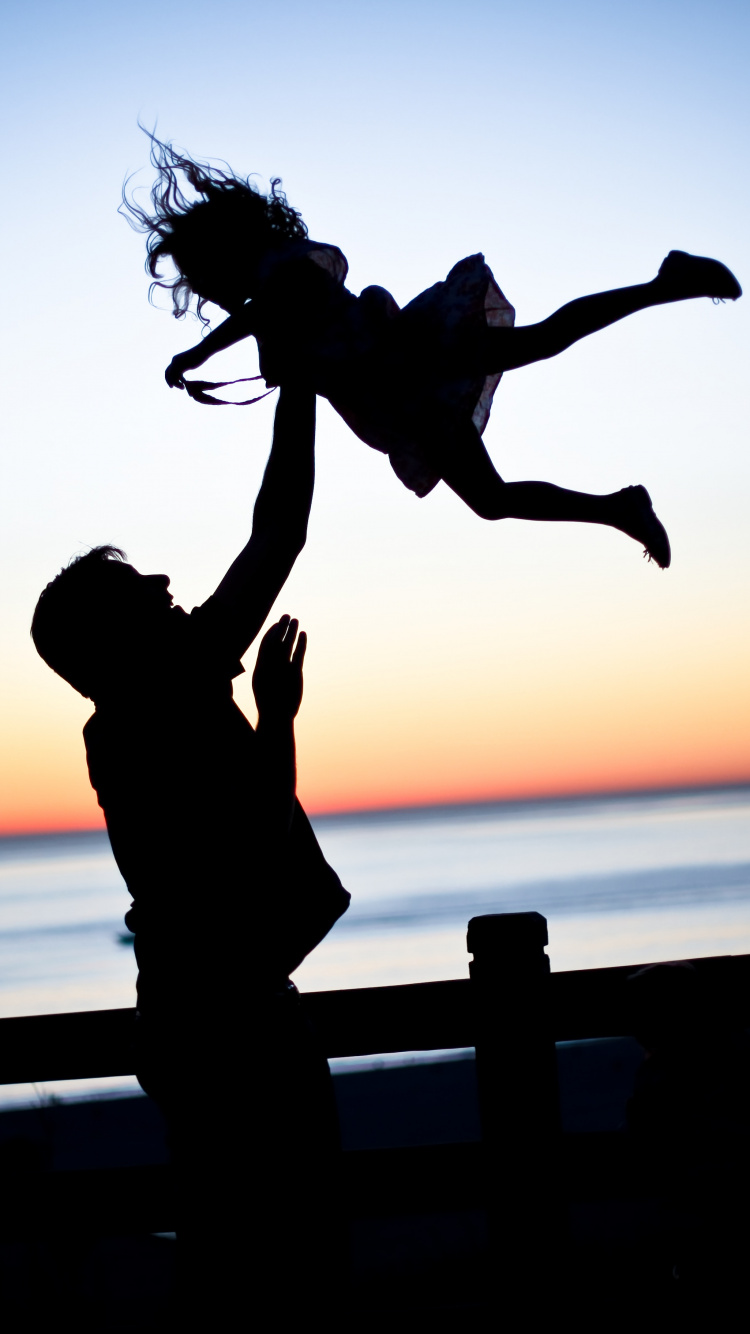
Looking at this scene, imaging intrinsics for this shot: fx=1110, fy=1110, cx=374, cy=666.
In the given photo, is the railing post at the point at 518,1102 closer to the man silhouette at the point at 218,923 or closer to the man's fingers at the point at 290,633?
the man silhouette at the point at 218,923

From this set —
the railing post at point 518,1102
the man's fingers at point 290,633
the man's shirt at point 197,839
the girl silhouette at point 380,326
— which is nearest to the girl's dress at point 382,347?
the girl silhouette at point 380,326

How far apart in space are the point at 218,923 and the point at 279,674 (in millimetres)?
418

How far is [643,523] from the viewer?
2701 millimetres

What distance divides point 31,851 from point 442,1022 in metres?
81.3

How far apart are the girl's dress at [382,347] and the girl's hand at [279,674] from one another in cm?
76

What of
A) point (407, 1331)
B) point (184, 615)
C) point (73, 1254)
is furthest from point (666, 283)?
point (73, 1254)

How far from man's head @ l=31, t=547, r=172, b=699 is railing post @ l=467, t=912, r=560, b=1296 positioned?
37.2 inches

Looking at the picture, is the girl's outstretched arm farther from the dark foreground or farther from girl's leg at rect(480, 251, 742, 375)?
the dark foreground

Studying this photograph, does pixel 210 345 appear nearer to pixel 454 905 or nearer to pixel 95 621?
pixel 95 621

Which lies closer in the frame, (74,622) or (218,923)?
(218,923)

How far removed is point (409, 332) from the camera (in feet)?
8.35

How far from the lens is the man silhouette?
5.85 ft

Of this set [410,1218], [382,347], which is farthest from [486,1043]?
[410,1218]

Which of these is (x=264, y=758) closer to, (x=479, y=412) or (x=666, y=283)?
(x=479, y=412)
